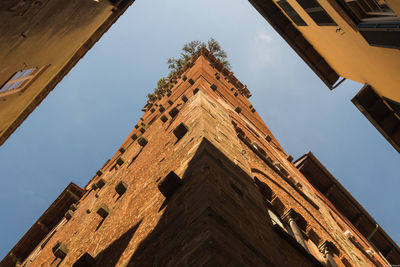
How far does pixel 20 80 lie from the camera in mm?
8203

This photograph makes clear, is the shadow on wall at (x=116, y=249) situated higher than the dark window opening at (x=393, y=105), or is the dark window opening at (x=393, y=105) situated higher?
the shadow on wall at (x=116, y=249)

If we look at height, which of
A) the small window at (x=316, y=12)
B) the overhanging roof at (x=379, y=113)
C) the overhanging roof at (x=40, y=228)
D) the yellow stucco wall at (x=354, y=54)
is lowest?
the overhanging roof at (x=379, y=113)

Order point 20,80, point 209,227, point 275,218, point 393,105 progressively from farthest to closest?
point 20,80 < point 393,105 < point 275,218 < point 209,227

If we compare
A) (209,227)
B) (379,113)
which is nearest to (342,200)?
(379,113)

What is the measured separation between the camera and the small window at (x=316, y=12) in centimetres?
834

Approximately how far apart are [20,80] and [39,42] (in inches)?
44.0

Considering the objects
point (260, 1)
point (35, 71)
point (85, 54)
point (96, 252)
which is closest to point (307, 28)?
point (260, 1)

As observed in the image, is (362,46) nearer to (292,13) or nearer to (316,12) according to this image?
(316,12)

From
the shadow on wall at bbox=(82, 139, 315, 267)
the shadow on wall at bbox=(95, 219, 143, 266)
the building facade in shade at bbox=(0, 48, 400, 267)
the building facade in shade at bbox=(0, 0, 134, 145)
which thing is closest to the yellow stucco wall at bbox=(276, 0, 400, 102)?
the building facade in shade at bbox=(0, 48, 400, 267)

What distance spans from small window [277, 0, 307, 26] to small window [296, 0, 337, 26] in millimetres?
1005

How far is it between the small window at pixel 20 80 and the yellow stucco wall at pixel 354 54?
6941mm

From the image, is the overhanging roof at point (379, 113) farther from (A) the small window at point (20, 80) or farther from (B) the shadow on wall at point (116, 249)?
(A) the small window at point (20, 80)

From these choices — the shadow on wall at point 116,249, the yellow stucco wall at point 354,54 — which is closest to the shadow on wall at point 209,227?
the shadow on wall at point 116,249

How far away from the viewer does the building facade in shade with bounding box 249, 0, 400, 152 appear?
634 cm
